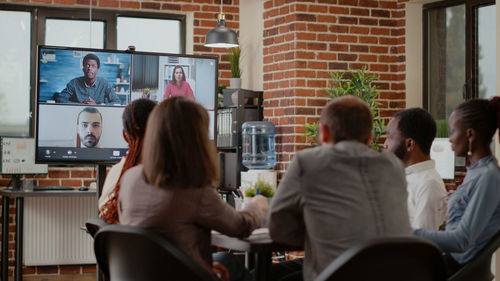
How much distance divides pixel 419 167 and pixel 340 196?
94 centimetres

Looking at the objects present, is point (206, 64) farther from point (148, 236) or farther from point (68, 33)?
point (148, 236)

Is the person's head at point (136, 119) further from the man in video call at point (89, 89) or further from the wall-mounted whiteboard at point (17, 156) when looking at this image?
the wall-mounted whiteboard at point (17, 156)

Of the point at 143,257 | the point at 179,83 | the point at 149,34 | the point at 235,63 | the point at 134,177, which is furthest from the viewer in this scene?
the point at 149,34

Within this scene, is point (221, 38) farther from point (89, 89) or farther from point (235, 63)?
point (89, 89)

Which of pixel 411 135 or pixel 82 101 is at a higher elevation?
pixel 82 101

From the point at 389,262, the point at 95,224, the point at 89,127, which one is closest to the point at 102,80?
the point at 89,127

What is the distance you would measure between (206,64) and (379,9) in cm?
210

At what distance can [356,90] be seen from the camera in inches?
228

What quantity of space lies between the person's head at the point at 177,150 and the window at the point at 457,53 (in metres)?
3.92

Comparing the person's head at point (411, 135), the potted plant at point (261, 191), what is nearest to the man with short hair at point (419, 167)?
the person's head at point (411, 135)

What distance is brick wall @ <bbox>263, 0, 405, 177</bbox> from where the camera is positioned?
5.86 m

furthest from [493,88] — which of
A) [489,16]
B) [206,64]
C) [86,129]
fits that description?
[86,129]

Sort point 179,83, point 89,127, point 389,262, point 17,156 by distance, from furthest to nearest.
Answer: point 17,156 → point 179,83 → point 89,127 → point 389,262

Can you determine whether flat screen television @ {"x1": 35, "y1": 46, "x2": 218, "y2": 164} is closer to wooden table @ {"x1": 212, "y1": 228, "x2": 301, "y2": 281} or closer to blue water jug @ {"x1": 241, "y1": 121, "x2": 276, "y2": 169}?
blue water jug @ {"x1": 241, "y1": 121, "x2": 276, "y2": 169}
